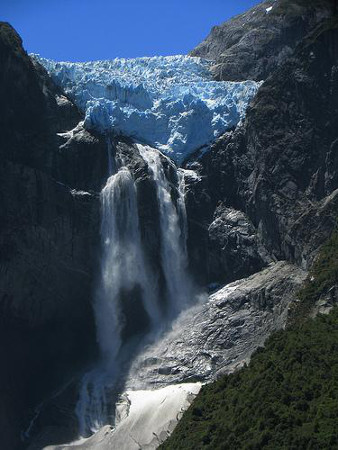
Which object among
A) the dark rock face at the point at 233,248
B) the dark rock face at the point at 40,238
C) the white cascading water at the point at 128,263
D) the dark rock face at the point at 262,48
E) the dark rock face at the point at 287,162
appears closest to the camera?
the dark rock face at the point at 287,162

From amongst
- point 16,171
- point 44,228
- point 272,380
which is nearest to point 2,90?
point 16,171

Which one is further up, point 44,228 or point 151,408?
point 44,228

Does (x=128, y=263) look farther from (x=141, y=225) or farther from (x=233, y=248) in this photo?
(x=233, y=248)

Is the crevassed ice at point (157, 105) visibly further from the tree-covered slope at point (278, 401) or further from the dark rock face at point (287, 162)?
the tree-covered slope at point (278, 401)

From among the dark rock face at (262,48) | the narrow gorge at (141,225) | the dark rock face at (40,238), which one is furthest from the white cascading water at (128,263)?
the dark rock face at (262,48)

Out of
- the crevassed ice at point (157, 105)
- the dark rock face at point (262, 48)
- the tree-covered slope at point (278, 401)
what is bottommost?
the tree-covered slope at point (278, 401)

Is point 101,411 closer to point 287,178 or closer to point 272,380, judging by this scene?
point 272,380

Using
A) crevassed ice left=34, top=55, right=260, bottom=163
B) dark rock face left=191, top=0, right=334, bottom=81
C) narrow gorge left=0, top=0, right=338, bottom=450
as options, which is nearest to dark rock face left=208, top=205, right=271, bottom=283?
narrow gorge left=0, top=0, right=338, bottom=450
